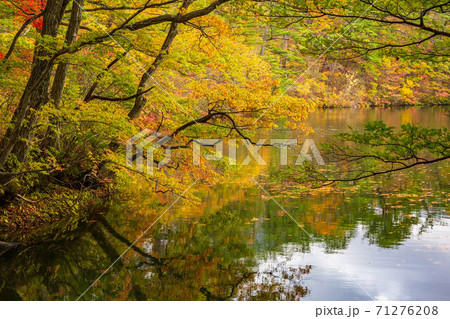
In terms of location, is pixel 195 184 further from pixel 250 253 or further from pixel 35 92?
pixel 35 92

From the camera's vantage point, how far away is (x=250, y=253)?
7.04m

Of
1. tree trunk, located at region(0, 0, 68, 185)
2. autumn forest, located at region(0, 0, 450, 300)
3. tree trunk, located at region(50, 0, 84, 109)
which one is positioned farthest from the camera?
tree trunk, located at region(50, 0, 84, 109)

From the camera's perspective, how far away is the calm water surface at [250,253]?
18.7 ft

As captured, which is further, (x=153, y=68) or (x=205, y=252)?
(x=153, y=68)

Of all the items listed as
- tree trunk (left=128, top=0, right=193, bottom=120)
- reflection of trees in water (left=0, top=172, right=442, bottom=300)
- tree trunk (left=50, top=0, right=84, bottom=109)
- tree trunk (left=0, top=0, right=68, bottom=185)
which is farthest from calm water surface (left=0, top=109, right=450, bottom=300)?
tree trunk (left=50, top=0, right=84, bottom=109)

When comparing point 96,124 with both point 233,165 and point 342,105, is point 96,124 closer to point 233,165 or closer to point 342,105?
point 233,165

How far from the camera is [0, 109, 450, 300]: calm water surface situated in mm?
5711

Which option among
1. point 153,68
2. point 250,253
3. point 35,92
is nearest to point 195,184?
point 153,68

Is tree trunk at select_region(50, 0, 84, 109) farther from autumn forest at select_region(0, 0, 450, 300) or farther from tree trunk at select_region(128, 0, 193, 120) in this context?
tree trunk at select_region(128, 0, 193, 120)

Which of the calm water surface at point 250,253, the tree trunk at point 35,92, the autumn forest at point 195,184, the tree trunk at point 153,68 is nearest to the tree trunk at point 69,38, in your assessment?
the autumn forest at point 195,184

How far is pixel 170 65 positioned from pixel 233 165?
2717 mm

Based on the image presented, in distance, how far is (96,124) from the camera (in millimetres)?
8070

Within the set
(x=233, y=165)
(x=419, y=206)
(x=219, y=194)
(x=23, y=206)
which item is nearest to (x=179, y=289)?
(x=23, y=206)

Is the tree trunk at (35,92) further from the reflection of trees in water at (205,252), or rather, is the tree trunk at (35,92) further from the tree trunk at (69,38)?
the reflection of trees in water at (205,252)
